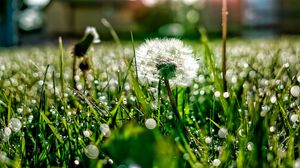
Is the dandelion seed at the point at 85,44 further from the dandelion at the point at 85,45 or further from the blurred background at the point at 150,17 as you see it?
the blurred background at the point at 150,17

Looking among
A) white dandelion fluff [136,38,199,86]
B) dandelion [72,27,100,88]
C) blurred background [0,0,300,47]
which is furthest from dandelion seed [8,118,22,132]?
blurred background [0,0,300,47]

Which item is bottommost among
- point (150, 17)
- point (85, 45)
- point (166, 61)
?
point (150, 17)

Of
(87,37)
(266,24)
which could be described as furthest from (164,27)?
(87,37)

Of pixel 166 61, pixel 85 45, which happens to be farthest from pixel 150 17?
pixel 166 61

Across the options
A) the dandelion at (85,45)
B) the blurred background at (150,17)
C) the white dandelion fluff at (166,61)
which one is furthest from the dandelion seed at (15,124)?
the blurred background at (150,17)

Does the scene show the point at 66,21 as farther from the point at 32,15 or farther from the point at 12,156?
the point at 12,156

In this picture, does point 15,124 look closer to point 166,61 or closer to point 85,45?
point 166,61

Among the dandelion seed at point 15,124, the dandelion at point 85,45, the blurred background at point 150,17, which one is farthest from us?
the blurred background at point 150,17

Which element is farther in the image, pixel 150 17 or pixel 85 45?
pixel 150 17
